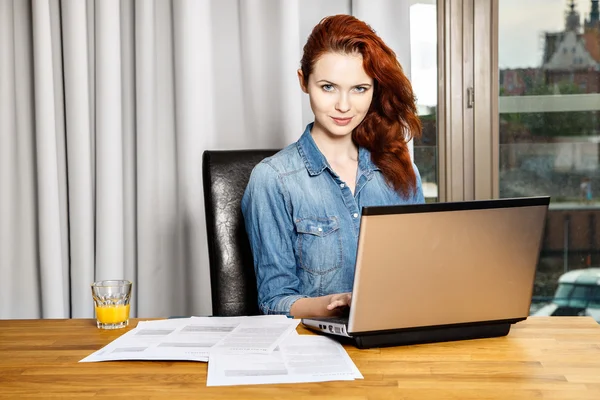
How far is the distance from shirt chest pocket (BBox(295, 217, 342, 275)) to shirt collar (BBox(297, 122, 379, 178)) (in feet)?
0.41

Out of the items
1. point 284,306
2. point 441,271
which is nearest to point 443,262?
point 441,271

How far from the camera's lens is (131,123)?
2.50 m

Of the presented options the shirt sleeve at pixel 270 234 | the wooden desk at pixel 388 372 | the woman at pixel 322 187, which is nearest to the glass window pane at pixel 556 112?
the woman at pixel 322 187

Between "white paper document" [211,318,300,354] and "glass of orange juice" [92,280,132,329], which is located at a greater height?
"glass of orange juice" [92,280,132,329]

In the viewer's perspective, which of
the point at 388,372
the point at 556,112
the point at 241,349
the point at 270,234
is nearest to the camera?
the point at 388,372

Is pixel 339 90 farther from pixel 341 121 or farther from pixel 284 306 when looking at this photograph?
pixel 284 306

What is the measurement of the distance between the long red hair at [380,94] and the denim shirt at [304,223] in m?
0.13

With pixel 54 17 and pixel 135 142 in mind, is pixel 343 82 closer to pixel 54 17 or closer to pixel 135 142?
pixel 135 142

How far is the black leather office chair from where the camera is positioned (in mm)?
1816

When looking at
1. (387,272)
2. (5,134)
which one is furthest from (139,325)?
(5,134)

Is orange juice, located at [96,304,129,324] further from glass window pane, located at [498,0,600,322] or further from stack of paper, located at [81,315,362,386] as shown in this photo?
glass window pane, located at [498,0,600,322]

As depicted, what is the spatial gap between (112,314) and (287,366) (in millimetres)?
412

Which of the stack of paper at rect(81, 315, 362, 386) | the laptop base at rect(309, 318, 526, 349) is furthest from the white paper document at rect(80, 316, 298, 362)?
the laptop base at rect(309, 318, 526, 349)

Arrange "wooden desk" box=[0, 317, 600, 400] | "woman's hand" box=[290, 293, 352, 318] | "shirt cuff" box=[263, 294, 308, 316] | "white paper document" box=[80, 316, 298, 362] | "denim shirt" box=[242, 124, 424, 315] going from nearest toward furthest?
"wooden desk" box=[0, 317, 600, 400] < "white paper document" box=[80, 316, 298, 362] < "woman's hand" box=[290, 293, 352, 318] < "shirt cuff" box=[263, 294, 308, 316] < "denim shirt" box=[242, 124, 424, 315]
